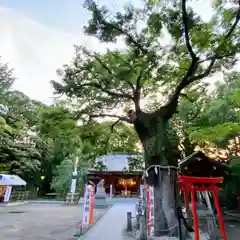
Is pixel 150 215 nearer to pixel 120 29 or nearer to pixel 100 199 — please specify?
pixel 120 29

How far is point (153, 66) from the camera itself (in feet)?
25.6

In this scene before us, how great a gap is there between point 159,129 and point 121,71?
2475 mm

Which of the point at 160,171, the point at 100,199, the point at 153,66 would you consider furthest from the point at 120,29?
the point at 100,199

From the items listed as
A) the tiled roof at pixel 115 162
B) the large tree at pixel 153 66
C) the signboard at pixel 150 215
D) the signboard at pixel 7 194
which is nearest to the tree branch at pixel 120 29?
the large tree at pixel 153 66

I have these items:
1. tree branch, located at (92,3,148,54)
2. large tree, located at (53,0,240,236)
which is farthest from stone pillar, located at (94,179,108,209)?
tree branch, located at (92,3,148,54)

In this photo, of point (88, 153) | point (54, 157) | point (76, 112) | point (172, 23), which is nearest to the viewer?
point (172, 23)

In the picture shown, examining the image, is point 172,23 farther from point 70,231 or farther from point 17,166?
point 17,166

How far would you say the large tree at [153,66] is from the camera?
689cm

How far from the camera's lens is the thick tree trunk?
773 centimetres

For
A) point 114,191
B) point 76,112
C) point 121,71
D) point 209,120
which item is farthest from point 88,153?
point 114,191

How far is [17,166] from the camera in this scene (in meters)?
25.3

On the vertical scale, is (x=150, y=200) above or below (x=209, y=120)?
below

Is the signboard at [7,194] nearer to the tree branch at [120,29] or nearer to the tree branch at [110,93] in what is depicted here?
the tree branch at [110,93]

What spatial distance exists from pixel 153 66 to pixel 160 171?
11.1 feet
